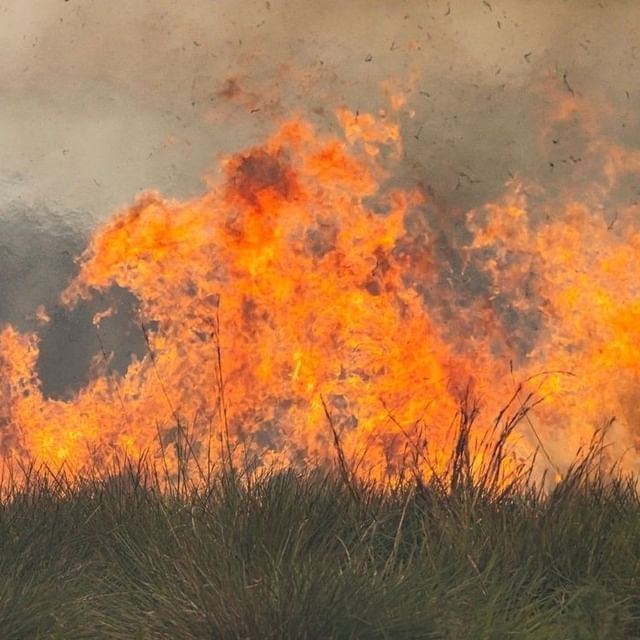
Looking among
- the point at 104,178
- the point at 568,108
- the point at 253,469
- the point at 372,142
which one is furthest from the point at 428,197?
the point at 253,469

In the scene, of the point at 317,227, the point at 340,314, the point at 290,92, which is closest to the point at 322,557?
the point at 340,314

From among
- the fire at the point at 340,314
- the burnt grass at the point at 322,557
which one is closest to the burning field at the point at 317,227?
the fire at the point at 340,314

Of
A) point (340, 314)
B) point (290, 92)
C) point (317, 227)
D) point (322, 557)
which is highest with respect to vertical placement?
point (290, 92)

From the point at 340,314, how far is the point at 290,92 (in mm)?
1995

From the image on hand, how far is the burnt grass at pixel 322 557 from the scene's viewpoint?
407 centimetres

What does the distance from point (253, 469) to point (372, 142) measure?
4176 mm

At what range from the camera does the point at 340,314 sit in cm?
922

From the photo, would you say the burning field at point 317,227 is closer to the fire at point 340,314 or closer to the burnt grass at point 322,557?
the fire at point 340,314

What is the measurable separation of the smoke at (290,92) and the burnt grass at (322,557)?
3.94 metres

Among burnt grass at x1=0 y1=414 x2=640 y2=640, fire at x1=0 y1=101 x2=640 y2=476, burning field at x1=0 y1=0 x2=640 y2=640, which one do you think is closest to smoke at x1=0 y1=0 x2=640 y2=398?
burning field at x1=0 y1=0 x2=640 y2=640

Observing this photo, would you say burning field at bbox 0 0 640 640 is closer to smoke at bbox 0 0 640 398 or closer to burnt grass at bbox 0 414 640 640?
smoke at bbox 0 0 640 398

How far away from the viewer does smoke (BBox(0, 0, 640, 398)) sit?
9.53 meters

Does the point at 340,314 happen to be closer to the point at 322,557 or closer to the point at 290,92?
the point at 290,92

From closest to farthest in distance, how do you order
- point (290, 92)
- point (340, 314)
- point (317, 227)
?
point (340, 314), point (317, 227), point (290, 92)
